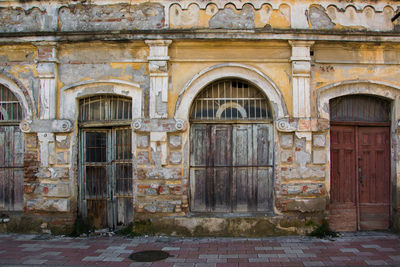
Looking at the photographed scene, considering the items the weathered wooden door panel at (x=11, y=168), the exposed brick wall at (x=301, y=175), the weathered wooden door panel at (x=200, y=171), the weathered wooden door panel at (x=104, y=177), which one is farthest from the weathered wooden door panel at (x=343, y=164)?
the weathered wooden door panel at (x=11, y=168)

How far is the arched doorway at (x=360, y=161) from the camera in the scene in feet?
25.3

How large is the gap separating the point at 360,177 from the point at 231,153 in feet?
9.66

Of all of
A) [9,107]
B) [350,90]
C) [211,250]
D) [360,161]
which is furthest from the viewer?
[9,107]

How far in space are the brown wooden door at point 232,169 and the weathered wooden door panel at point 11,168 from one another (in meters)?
3.91

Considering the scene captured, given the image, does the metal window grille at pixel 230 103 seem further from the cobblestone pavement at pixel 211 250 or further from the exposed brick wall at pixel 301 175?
the cobblestone pavement at pixel 211 250

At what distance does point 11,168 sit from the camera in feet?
26.0

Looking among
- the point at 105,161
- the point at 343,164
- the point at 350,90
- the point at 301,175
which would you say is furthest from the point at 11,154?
the point at 350,90

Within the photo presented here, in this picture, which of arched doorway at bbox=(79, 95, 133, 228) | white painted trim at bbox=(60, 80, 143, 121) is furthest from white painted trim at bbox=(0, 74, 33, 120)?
arched doorway at bbox=(79, 95, 133, 228)

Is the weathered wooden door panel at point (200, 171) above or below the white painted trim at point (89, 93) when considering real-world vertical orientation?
below

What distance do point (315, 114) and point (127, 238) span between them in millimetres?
4736

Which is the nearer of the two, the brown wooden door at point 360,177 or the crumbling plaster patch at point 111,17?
the crumbling plaster patch at point 111,17

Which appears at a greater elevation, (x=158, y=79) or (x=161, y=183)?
(x=158, y=79)

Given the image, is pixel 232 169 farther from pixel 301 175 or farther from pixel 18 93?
pixel 18 93

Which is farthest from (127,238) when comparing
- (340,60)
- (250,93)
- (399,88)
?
(399,88)
